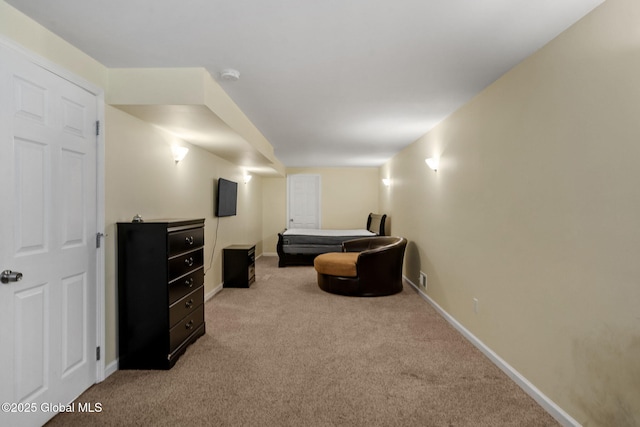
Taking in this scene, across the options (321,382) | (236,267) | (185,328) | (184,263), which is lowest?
(321,382)

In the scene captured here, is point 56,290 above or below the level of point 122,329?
above

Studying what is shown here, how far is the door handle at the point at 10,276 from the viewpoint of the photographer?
5.53 feet

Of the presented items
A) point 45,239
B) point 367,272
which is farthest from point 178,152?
point 367,272

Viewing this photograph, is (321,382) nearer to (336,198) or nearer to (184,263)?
(184,263)

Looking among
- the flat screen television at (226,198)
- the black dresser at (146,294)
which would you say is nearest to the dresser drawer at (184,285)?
the black dresser at (146,294)

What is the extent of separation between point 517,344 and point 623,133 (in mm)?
1541

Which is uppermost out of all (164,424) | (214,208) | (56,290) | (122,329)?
(214,208)

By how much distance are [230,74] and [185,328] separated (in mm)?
2136

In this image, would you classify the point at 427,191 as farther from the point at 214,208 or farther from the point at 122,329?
the point at 122,329

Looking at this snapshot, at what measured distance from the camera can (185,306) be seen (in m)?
2.90

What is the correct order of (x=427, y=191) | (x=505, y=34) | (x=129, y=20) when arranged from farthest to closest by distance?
(x=427, y=191), (x=505, y=34), (x=129, y=20)

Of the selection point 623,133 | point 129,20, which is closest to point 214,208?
point 129,20

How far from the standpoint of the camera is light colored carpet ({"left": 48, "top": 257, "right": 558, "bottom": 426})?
2014 millimetres

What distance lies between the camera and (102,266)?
7.98 feet
